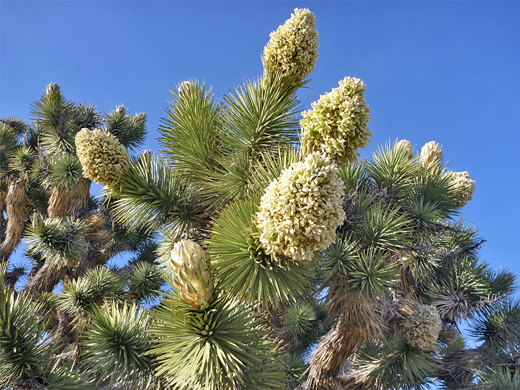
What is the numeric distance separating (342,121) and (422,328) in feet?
8.67

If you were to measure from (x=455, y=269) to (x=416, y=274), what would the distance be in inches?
25.9

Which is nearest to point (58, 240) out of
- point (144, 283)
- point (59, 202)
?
point (144, 283)

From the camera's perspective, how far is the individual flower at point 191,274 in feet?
6.89

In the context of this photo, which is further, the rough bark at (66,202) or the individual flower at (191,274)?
the rough bark at (66,202)

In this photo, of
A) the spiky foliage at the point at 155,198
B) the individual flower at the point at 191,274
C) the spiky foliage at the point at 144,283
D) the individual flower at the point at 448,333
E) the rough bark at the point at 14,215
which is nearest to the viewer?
the individual flower at the point at 191,274

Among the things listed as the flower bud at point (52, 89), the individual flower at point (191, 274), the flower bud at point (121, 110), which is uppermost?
the flower bud at point (121, 110)

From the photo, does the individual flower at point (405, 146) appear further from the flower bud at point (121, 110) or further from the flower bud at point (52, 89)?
the flower bud at point (52, 89)

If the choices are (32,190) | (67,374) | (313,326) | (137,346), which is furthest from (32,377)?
(32,190)

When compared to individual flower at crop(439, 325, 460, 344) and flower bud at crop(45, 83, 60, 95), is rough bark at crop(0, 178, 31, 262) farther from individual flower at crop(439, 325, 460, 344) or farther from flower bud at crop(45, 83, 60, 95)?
individual flower at crop(439, 325, 460, 344)

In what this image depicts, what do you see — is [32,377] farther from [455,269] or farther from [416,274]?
[455,269]

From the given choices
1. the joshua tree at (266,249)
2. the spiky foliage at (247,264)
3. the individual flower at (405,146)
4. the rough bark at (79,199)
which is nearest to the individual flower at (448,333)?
the joshua tree at (266,249)

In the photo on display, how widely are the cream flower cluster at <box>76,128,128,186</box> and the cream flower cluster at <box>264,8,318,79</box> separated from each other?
1.24 metres

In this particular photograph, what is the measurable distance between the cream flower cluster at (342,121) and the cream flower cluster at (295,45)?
551mm

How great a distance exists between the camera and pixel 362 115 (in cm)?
216
